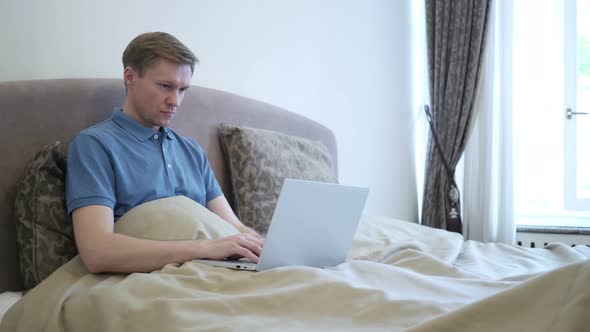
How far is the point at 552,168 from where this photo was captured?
3637 mm

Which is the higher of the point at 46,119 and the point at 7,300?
the point at 46,119

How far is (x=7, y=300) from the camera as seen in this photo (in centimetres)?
132

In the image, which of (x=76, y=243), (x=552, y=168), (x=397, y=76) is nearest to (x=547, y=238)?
(x=552, y=168)

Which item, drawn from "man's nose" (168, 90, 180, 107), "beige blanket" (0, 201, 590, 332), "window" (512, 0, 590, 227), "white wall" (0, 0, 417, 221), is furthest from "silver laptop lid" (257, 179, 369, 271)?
"window" (512, 0, 590, 227)

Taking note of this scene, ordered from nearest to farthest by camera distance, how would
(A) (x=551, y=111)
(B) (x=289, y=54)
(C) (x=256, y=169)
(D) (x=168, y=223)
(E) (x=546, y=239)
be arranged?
(D) (x=168, y=223) < (C) (x=256, y=169) < (B) (x=289, y=54) < (E) (x=546, y=239) < (A) (x=551, y=111)

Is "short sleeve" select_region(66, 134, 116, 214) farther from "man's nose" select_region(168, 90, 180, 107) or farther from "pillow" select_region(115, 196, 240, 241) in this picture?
"man's nose" select_region(168, 90, 180, 107)

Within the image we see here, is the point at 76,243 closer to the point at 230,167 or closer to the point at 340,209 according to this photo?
the point at 340,209

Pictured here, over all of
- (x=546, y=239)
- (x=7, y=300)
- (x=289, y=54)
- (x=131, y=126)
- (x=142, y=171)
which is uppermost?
(x=289, y=54)

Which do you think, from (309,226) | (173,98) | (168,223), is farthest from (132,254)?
(173,98)

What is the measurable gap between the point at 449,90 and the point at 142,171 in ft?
8.17

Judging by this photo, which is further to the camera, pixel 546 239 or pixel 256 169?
pixel 546 239

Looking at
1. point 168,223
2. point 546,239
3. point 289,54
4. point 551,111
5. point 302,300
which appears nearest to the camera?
point 302,300

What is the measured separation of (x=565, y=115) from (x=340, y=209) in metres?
2.69

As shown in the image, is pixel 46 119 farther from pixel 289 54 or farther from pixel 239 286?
pixel 289 54
